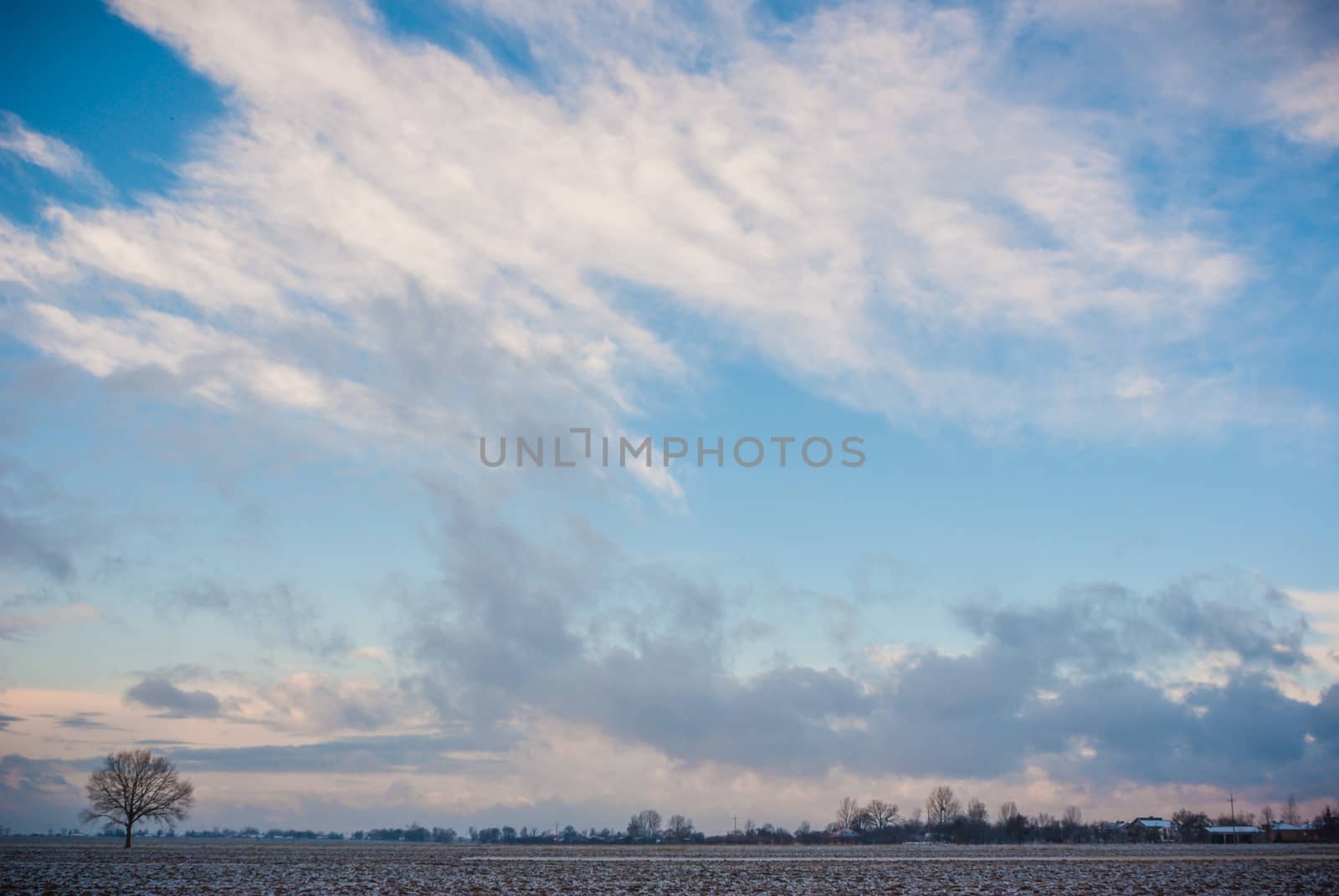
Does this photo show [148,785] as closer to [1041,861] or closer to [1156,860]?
[1041,861]

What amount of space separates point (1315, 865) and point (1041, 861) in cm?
1904

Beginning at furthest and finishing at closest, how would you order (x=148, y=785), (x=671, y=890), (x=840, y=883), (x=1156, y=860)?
1. (x=148, y=785)
2. (x=1156, y=860)
3. (x=840, y=883)
4. (x=671, y=890)

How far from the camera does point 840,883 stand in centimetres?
4947

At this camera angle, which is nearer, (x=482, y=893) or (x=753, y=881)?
(x=482, y=893)

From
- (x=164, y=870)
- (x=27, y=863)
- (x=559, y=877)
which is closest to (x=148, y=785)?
(x=27, y=863)

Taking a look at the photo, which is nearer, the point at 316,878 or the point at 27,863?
the point at 316,878

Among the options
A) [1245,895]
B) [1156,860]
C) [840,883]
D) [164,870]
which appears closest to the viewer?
[1245,895]

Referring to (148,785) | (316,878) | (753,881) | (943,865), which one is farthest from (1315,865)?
(148,785)

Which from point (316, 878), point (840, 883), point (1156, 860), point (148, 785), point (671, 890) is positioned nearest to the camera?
point (671, 890)

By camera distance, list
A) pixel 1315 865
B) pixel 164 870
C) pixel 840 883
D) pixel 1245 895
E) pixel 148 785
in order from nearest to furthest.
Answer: pixel 1245 895, pixel 840 883, pixel 164 870, pixel 1315 865, pixel 148 785

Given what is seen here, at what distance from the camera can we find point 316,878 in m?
53.2

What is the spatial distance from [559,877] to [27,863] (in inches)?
1757

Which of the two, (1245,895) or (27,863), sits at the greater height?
(1245,895)

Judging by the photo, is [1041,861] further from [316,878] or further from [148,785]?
[148,785]
